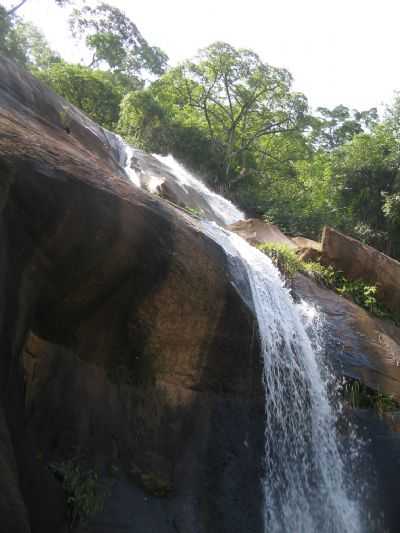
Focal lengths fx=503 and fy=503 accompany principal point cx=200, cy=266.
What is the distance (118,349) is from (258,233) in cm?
742

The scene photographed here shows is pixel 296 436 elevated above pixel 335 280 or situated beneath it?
situated beneath

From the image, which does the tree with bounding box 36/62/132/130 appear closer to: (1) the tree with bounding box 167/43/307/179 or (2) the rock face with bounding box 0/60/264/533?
(1) the tree with bounding box 167/43/307/179

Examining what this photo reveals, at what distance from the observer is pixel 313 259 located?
1280 cm

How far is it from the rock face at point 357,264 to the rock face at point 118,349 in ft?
18.1

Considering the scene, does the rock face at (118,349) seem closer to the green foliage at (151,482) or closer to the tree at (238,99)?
the green foliage at (151,482)

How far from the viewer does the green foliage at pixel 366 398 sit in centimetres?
927

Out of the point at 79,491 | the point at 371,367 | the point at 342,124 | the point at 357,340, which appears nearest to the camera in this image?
the point at 79,491

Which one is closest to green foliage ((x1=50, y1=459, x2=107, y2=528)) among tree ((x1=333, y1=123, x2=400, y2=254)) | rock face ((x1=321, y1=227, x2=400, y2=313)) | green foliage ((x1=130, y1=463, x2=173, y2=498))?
green foliage ((x1=130, y1=463, x2=173, y2=498))

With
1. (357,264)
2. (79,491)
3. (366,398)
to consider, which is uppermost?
(357,264)

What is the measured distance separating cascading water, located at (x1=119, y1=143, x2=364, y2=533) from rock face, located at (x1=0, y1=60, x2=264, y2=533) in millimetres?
279

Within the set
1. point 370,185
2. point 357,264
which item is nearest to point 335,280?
point 357,264

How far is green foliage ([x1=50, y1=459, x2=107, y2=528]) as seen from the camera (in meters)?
5.21

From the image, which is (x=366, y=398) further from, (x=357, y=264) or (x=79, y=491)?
(x=79, y=491)

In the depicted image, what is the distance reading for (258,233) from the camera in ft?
44.0
